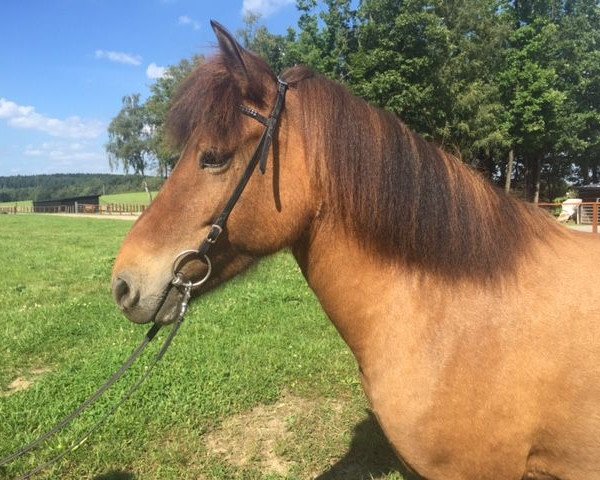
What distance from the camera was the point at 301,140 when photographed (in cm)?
200

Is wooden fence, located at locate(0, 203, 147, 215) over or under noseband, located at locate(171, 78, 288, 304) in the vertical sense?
under

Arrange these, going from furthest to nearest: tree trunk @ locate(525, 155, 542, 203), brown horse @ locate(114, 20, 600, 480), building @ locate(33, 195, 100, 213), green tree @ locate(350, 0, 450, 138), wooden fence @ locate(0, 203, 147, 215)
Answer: building @ locate(33, 195, 100, 213)
wooden fence @ locate(0, 203, 147, 215)
tree trunk @ locate(525, 155, 542, 203)
green tree @ locate(350, 0, 450, 138)
brown horse @ locate(114, 20, 600, 480)

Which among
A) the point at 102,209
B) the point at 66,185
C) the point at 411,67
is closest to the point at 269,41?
the point at 411,67

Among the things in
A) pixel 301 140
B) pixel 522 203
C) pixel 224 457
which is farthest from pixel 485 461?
pixel 224 457

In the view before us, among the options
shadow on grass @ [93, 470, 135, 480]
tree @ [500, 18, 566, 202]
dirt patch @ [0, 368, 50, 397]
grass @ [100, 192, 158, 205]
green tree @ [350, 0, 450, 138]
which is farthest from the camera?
grass @ [100, 192, 158, 205]

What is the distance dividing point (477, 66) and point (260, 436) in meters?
34.4

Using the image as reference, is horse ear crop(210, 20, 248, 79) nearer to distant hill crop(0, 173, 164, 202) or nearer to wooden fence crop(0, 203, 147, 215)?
wooden fence crop(0, 203, 147, 215)

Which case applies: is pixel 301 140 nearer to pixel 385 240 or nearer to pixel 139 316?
pixel 385 240

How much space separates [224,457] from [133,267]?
7.60 feet

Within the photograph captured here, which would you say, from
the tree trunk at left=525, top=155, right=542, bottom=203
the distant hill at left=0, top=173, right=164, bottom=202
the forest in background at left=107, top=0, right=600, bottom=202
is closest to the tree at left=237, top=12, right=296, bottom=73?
the forest in background at left=107, top=0, right=600, bottom=202

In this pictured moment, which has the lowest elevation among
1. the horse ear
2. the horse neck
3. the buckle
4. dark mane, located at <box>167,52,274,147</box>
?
the horse neck

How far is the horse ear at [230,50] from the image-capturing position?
6.16 ft

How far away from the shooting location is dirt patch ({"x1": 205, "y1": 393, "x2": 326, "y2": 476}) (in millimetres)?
3592

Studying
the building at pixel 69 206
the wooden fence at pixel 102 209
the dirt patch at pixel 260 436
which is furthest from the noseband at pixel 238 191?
the building at pixel 69 206
